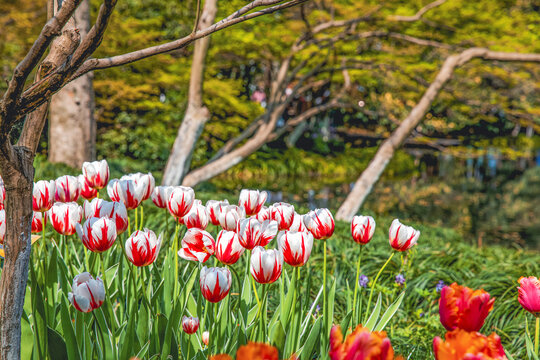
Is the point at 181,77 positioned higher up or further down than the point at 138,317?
higher up

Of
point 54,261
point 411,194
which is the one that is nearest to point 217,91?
point 411,194

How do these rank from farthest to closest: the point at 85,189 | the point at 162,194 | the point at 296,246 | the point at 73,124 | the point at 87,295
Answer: the point at 73,124 → the point at 85,189 → the point at 162,194 → the point at 296,246 → the point at 87,295

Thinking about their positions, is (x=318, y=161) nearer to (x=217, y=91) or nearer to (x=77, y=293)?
(x=217, y=91)

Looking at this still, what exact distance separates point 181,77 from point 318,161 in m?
8.51

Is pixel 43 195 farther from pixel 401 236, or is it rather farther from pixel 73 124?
pixel 73 124

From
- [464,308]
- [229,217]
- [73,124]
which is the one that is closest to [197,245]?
[229,217]

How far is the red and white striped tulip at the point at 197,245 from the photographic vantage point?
4.70 ft

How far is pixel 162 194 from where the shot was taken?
5.49 feet

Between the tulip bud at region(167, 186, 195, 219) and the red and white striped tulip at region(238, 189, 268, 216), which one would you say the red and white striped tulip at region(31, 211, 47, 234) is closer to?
the tulip bud at region(167, 186, 195, 219)

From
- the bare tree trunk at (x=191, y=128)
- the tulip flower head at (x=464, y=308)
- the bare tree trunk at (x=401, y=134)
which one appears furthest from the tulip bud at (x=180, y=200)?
the bare tree trunk at (x=401, y=134)

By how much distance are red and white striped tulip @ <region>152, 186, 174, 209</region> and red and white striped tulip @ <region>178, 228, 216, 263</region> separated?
9.1 inches

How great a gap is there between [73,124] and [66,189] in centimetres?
580

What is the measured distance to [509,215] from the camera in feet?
41.5

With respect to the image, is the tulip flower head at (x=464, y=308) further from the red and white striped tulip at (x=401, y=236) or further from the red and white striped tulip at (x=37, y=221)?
the red and white striped tulip at (x=37, y=221)
